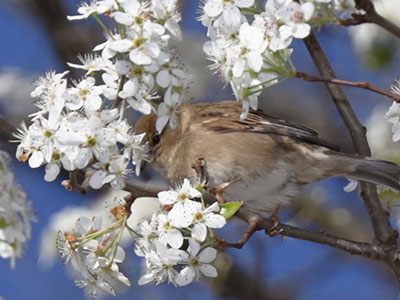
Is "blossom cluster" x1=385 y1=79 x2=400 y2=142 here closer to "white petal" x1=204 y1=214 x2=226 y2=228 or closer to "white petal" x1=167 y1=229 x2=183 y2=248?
"white petal" x1=204 y1=214 x2=226 y2=228

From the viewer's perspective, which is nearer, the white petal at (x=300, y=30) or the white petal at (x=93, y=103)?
the white petal at (x=300, y=30)

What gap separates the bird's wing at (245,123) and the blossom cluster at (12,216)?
1.83 meters

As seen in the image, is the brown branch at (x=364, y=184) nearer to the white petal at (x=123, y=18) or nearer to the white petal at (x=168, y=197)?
the white petal at (x=168, y=197)

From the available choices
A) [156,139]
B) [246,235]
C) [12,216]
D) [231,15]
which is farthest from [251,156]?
[12,216]

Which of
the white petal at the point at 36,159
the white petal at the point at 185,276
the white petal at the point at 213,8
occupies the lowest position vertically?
the white petal at the point at 185,276

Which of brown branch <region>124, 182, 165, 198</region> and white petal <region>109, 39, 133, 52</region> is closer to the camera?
white petal <region>109, 39, 133, 52</region>

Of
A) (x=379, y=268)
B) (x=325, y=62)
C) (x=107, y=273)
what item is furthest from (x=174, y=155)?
(x=379, y=268)

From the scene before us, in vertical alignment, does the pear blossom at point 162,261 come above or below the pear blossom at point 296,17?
below

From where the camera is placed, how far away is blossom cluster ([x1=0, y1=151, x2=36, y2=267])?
2.64 metres

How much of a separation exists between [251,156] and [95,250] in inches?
57.1

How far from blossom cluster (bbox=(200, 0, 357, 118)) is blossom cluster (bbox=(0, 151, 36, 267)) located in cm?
92

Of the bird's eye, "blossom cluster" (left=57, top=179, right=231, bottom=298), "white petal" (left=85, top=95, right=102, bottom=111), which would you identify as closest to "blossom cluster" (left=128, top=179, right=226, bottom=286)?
"blossom cluster" (left=57, top=179, right=231, bottom=298)

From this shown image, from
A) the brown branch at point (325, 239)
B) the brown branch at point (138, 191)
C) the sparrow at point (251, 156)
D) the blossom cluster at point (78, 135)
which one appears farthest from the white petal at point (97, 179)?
the sparrow at point (251, 156)

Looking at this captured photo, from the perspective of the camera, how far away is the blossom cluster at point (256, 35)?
2551mm
